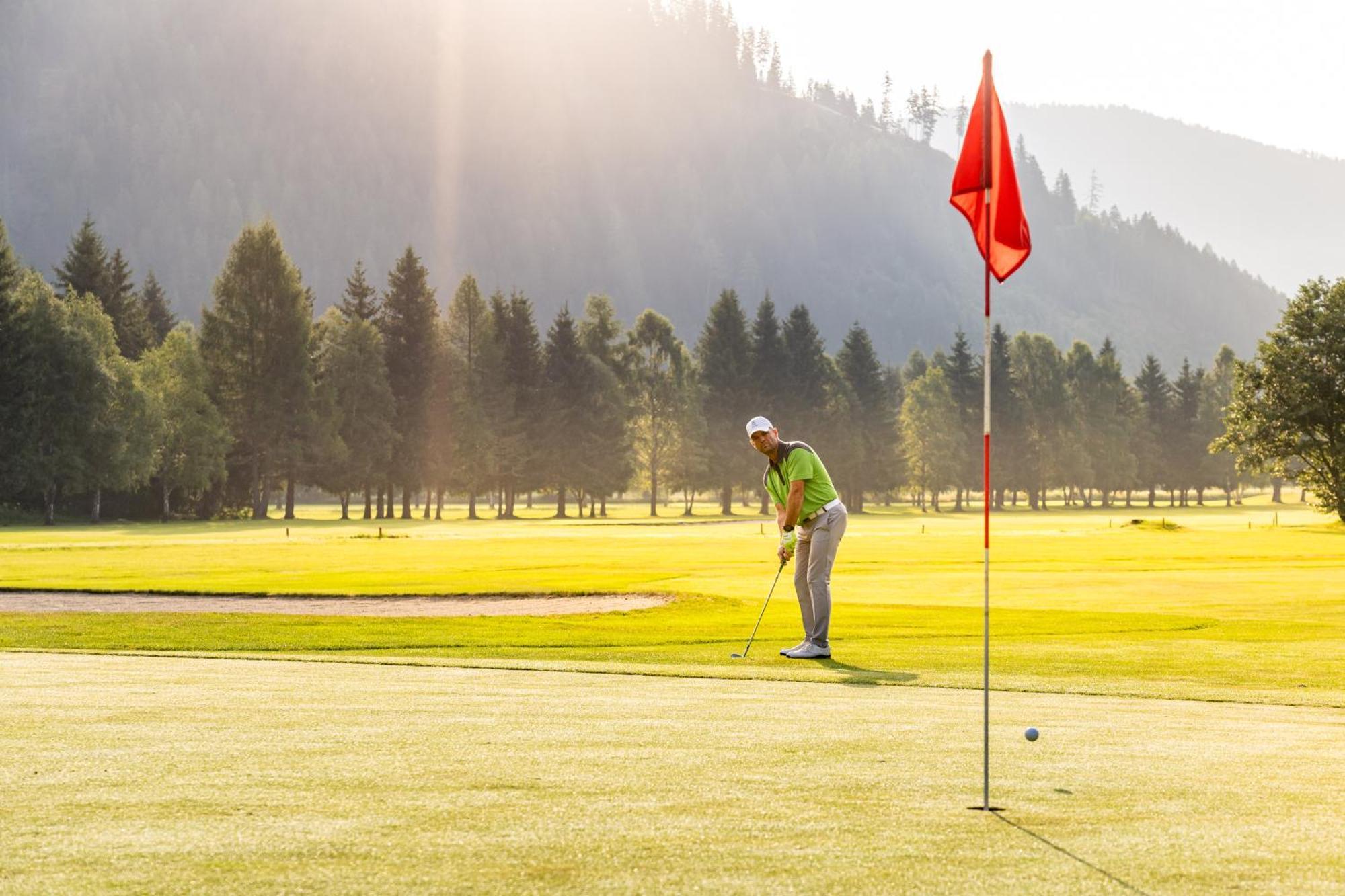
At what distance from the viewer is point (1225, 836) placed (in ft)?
21.1

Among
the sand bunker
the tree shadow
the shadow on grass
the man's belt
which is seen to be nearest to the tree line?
the sand bunker

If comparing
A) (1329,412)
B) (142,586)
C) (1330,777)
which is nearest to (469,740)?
(1330,777)

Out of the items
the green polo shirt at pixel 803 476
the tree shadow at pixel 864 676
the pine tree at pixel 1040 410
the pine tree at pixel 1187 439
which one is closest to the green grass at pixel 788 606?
the tree shadow at pixel 864 676

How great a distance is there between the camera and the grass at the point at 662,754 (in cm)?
582

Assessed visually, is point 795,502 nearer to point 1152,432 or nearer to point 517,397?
point 517,397

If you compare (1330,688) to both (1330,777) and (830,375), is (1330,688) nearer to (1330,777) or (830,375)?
(1330,777)

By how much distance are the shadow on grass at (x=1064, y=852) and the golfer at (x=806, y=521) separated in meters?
9.16

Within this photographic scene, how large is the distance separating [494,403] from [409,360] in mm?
8932

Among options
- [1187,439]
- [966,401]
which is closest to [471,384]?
[966,401]

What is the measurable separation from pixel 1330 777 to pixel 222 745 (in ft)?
23.8

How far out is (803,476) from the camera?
1633cm

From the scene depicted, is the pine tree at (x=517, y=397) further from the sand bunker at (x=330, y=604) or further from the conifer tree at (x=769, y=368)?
the sand bunker at (x=330, y=604)

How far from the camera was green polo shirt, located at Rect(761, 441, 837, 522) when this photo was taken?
1638cm

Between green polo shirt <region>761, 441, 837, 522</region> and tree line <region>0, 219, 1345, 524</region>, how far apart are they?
7104 cm
